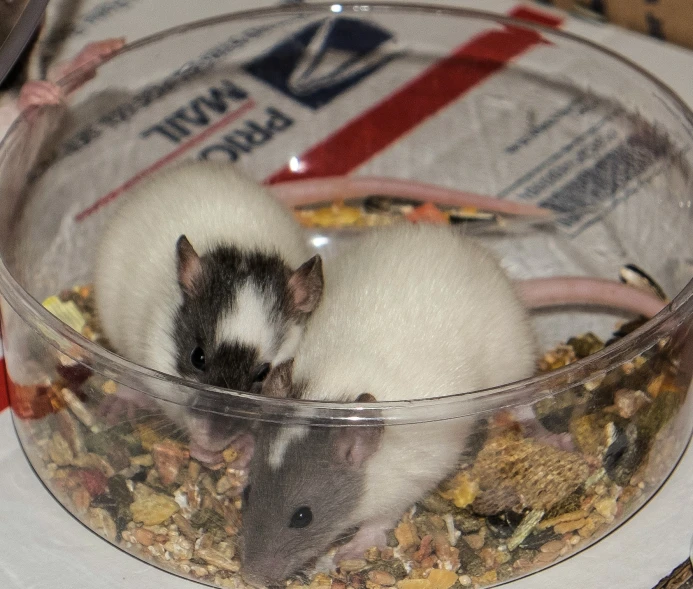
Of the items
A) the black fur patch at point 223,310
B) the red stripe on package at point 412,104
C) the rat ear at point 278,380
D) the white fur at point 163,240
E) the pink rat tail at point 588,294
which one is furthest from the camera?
the red stripe on package at point 412,104

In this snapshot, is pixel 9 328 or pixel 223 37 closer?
pixel 9 328

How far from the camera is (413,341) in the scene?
6.54ft

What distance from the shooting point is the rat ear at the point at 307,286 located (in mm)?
2121

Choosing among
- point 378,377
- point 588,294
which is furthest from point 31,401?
point 588,294

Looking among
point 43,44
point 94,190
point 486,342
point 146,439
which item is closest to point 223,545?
point 146,439

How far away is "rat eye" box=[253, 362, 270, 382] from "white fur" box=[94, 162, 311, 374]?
0.19m

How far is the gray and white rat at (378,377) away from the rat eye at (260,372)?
0.27 feet

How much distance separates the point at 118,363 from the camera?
5.98 feet

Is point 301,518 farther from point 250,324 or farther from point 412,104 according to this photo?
point 412,104

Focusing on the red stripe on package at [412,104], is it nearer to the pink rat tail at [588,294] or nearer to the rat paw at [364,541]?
the pink rat tail at [588,294]

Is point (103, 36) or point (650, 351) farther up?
point (650, 351)

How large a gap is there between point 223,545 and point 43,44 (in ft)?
6.26

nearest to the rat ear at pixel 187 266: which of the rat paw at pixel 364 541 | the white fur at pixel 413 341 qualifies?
the white fur at pixel 413 341

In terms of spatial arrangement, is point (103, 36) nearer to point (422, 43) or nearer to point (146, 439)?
point (422, 43)
